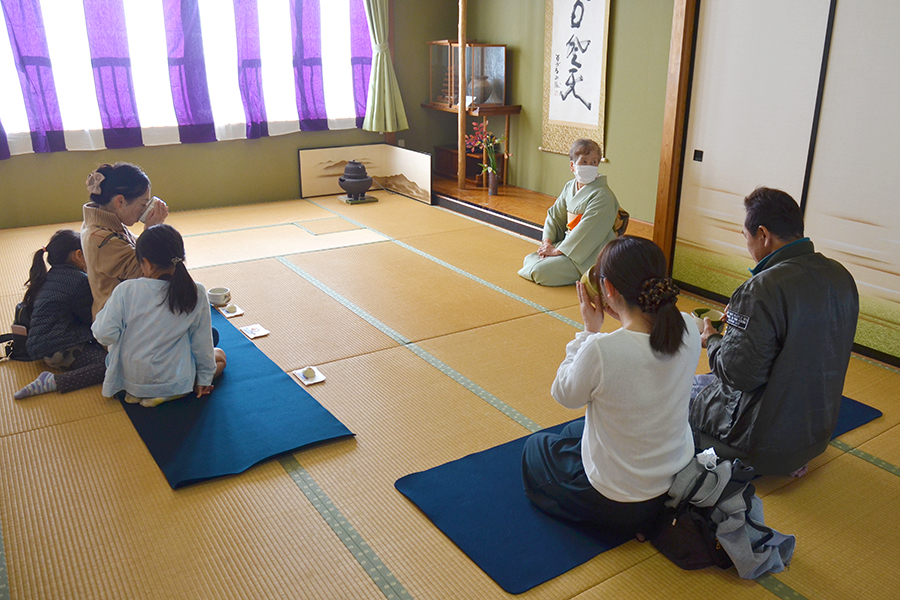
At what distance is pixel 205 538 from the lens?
207 cm

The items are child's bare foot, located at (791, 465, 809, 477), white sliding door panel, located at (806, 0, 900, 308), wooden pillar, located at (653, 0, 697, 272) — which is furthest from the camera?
wooden pillar, located at (653, 0, 697, 272)

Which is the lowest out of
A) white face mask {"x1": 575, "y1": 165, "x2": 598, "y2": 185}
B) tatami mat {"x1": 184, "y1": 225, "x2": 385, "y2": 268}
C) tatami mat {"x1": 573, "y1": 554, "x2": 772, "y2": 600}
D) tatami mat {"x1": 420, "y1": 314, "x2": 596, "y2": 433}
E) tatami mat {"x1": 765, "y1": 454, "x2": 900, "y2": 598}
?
tatami mat {"x1": 765, "y1": 454, "x2": 900, "y2": 598}

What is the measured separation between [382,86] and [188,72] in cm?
173

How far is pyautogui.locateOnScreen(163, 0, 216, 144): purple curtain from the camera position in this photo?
19.1 ft

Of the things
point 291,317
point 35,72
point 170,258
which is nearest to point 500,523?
point 170,258

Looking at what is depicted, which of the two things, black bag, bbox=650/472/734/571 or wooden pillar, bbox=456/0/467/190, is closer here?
black bag, bbox=650/472/734/571

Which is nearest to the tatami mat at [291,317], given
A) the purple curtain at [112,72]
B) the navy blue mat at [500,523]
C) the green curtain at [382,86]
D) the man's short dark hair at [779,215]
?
the navy blue mat at [500,523]

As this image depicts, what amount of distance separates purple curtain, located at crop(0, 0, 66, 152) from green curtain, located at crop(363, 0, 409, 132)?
263cm

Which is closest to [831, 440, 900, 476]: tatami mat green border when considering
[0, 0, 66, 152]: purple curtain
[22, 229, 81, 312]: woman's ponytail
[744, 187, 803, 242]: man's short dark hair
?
[744, 187, 803, 242]: man's short dark hair

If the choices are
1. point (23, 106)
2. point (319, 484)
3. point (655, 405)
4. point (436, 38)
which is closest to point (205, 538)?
point (319, 484)

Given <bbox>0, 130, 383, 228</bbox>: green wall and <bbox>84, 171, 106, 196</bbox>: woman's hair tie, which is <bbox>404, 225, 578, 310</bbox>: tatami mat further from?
<bbox>84, 171, 106, 196</bbox>: woman's hair tie

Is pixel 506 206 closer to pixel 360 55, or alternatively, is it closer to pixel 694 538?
pixel 360 55

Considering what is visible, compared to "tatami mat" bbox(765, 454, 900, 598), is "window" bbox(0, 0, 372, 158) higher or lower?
higher

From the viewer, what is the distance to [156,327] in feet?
8.66
